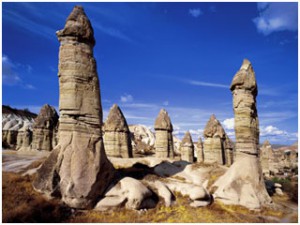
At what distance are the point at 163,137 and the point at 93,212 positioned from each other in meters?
12.9

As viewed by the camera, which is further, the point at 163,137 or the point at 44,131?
the point at 163,137

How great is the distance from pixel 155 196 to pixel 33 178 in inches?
Answer: 170

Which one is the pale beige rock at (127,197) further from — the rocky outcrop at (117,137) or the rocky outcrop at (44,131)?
the rocky outcrop at (44,131)

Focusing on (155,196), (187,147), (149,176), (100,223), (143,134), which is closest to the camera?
(100,223)

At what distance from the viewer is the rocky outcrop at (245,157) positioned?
10.4 m

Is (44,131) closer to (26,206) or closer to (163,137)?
(163,137)

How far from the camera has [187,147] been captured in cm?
2664

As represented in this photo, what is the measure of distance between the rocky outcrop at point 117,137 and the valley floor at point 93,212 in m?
8.76

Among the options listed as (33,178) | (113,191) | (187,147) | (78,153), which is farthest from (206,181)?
(187,147)

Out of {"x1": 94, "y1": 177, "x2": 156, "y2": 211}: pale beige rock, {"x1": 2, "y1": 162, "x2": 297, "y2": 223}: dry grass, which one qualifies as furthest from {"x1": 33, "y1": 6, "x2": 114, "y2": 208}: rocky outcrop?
{"x1": 2, "y1": 162, "x2": 297, "y2": 223}: dry grass

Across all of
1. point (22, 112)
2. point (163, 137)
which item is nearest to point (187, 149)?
point (163, 137)

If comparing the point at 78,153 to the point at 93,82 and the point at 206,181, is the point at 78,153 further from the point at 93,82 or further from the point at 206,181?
the point at 206,181

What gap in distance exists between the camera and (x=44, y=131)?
2048 centimetres

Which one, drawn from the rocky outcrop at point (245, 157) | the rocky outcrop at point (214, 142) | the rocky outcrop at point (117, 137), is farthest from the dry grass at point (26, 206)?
the rocky outcrop at point (214, 142)
